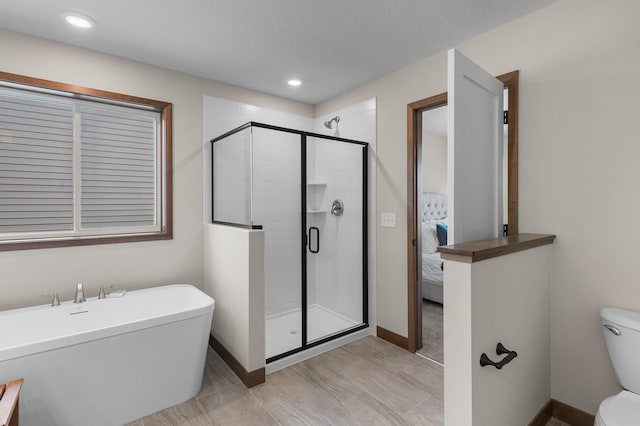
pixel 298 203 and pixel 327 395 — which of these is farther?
pixel 298 203

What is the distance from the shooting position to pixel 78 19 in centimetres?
196

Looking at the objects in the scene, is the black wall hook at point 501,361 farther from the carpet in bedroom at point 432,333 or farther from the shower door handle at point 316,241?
the shower door handle at point 316,241

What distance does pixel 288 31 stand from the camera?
83.0 inches

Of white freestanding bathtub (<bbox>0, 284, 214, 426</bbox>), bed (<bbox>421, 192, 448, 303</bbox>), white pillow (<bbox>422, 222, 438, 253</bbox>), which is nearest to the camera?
white freestanding bathtub (<bbox>0, 284, 214, 426</bbox>)

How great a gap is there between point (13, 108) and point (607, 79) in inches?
150

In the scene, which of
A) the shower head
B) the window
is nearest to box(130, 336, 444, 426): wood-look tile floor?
the window

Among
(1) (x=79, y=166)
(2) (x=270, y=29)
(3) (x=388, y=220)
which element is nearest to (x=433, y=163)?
(3) (x=388, y=220)

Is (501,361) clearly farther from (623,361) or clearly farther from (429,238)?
(429,238)

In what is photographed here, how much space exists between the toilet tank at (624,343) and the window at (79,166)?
3.08 metres

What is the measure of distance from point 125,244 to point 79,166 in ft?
2.31

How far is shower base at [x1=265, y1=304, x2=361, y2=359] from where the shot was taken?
9.12 feet

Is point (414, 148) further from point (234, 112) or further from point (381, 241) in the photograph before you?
point (234, 112)

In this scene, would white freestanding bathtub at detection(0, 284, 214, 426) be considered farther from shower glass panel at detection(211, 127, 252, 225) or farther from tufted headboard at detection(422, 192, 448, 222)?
tufted headboard at detection(422, 192, 448, 222)

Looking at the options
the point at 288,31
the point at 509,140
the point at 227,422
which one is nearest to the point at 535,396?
the point at 509,140
